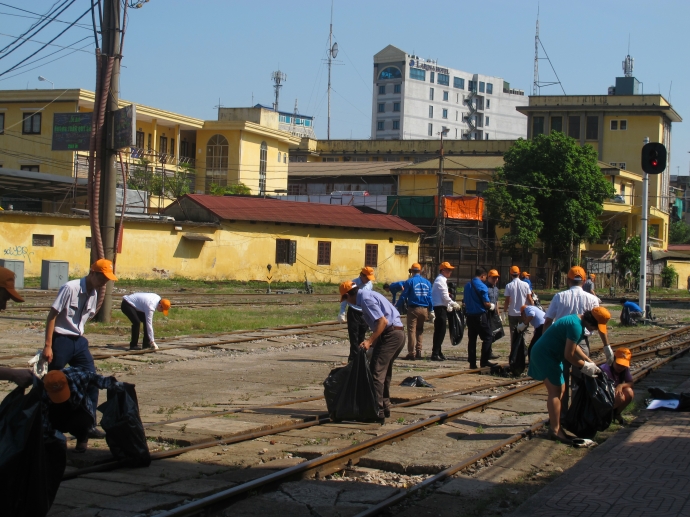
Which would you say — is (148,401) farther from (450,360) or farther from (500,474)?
(450,360)

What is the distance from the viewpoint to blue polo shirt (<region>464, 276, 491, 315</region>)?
1408 centimetres

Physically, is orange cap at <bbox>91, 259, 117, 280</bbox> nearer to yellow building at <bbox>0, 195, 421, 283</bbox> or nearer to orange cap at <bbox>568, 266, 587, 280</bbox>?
orange cap at <bbox>568, 266, 587, 280</bbox>

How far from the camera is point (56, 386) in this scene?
19.5 ft

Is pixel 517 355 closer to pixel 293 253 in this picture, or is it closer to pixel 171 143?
pixel 293 253

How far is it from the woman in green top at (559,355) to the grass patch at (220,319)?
11220 mm

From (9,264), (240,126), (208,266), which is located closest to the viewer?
(9,264)

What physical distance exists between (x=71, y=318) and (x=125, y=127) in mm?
11254

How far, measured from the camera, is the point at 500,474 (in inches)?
289

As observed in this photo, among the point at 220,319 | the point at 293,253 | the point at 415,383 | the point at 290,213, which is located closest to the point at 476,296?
the point at 415,383

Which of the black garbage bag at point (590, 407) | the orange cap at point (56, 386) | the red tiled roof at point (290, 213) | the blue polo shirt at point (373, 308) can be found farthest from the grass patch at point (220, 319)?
the red tiled roof at point (290, 213)

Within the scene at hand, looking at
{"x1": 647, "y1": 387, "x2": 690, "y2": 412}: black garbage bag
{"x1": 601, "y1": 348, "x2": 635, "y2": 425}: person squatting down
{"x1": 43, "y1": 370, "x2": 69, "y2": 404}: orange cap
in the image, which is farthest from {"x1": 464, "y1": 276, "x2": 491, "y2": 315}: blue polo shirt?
{"x1": 43, "y1": 370, "x2": 69, "y2": 404}: orange cap

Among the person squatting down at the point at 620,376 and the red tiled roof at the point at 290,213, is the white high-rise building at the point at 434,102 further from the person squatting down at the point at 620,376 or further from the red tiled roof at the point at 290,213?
the person squatting down at the point at 620,376

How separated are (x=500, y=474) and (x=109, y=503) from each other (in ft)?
11.1

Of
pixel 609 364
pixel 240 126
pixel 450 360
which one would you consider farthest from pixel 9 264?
pixel 240 126
